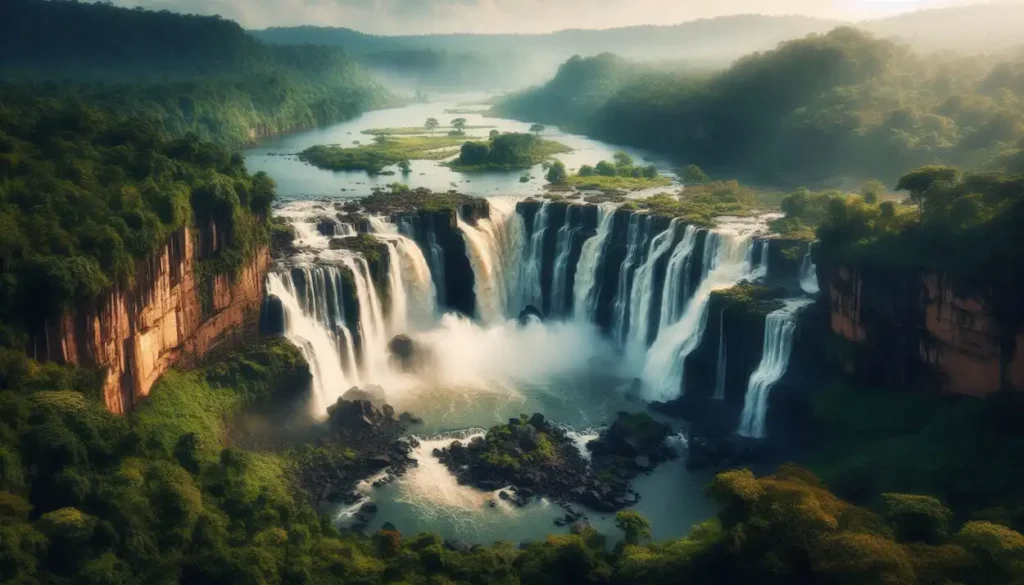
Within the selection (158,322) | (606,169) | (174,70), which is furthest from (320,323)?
(174,70)

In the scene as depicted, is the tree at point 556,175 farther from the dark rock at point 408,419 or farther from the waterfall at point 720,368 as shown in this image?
the dark rock at point 408,419

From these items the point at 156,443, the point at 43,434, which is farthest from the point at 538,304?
the point at 43,434

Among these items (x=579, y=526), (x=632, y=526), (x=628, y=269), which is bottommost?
(x=579, y=526)

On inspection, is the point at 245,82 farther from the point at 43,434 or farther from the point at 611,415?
the point at 43,434

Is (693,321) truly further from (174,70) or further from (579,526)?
(174,70)

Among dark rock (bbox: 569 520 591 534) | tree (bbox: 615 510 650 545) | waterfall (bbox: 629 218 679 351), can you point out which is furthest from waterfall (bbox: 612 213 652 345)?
tree (bbox: 615 510 650 545)
